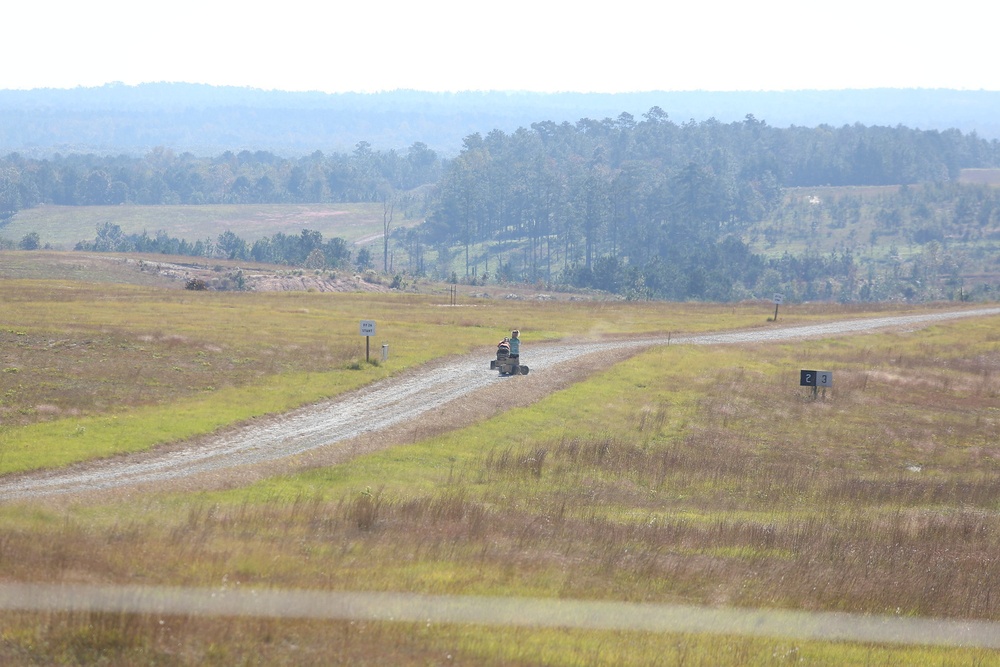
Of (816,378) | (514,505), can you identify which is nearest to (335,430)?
(514,505)

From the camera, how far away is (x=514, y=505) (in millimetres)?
27688

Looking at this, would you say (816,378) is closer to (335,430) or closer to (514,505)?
(335,430)

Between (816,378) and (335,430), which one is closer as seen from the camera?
(335,430)

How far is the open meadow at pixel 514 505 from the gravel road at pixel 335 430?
2.76ft

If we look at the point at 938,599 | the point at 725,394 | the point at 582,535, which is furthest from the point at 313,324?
the point at 938,599

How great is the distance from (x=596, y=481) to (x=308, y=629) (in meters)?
20.3

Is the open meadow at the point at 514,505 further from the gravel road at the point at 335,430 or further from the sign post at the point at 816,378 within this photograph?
the sign post at the point at 816,378

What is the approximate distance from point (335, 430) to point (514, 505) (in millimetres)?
11390

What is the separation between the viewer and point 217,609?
14.8 meters

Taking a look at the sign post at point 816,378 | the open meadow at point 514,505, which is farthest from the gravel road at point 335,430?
the sign post at point 816,378

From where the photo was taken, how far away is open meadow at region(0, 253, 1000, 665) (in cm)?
1553

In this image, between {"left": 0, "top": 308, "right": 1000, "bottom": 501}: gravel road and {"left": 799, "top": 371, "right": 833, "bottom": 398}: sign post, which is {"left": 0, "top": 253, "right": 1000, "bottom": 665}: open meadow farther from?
{"left": 799, "top": 371, "right": 833, "bottom": 398}: sign post

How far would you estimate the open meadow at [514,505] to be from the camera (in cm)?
1553

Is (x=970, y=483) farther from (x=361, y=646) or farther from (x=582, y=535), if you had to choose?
(x=361, y=646)
